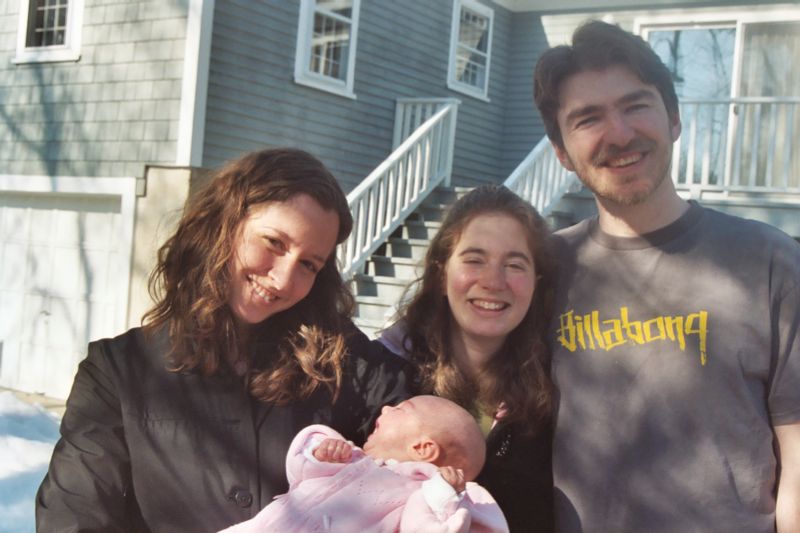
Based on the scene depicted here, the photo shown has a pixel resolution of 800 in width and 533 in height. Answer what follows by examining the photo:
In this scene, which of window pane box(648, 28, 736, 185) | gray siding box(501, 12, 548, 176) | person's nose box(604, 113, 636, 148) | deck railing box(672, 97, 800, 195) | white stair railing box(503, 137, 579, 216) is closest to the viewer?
person's nose box(604, 113, 636, 148)

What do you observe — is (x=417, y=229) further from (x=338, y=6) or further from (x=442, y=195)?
(x=338, y=6)

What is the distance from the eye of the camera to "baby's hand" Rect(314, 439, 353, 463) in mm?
2201

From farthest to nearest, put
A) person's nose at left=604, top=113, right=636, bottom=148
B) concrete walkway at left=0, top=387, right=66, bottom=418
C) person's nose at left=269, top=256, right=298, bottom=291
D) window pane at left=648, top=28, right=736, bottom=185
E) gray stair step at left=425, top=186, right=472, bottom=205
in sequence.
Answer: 1. window pane at left=648, top=28, right=736, bottom=185
2. gray stair step at left=425, top=186, right=472, bottom=205
3. concrete walkway at left=0, top=387, right=66, bottom=418
4. person's nose at left=604, top=113, right=636, bottom=148
5. person's nose at left=269, top=256, right=298, bottom=291

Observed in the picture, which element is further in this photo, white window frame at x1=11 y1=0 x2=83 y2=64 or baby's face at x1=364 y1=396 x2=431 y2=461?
white window frame at x1=11 y1=0 x2=83 y2=64

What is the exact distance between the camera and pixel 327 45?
1055cm

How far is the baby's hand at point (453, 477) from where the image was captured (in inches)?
90.7

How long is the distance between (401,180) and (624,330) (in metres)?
7.82

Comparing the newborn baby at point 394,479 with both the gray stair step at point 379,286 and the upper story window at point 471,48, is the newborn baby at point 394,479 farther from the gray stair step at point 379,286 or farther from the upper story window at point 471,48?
the upper story window at point 471,48

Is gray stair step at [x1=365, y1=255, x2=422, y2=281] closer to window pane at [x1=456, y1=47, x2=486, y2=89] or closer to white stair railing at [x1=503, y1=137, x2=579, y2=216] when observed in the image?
white stair railing at [x1=503, y1=137, x2=579, y2=216]

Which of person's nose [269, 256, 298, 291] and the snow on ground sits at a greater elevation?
person's nose [269, 256, 298, 291]

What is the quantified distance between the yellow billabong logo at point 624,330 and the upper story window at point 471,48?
1027 cm

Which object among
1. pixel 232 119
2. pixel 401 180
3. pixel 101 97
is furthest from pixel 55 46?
pixel 401 180

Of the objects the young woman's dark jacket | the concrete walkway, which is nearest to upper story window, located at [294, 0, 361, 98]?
the concrete walkway

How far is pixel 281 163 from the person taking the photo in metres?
2.32
